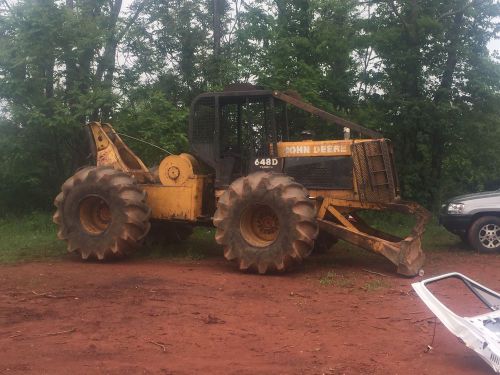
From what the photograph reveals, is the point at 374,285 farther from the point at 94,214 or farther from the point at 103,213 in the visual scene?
the point at 94,214

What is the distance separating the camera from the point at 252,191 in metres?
9.74

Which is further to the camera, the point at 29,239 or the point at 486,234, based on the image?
the point at 29,239

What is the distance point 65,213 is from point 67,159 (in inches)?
271

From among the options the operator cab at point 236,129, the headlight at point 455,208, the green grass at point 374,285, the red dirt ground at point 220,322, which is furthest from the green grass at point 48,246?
the headlight at point 455,208

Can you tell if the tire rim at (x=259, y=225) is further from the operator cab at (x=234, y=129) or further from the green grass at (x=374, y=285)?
the green grass at (x=374, y=285)

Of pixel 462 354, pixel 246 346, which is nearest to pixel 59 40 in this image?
pixel 246 346

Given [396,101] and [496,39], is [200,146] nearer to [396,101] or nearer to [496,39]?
[396,101]

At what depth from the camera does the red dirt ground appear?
212 inches

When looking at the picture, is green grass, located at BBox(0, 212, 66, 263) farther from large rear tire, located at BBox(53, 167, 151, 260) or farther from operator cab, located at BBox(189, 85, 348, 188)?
operator cab, located at BBox(189, 85, 348, 188)

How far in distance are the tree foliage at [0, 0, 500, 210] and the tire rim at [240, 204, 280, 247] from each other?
218 inches

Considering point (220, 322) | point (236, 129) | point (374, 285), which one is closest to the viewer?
point (220, 322)

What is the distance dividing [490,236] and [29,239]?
963 cm

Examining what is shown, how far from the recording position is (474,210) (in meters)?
12.0

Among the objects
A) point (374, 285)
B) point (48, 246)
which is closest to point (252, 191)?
point (374, 285)
